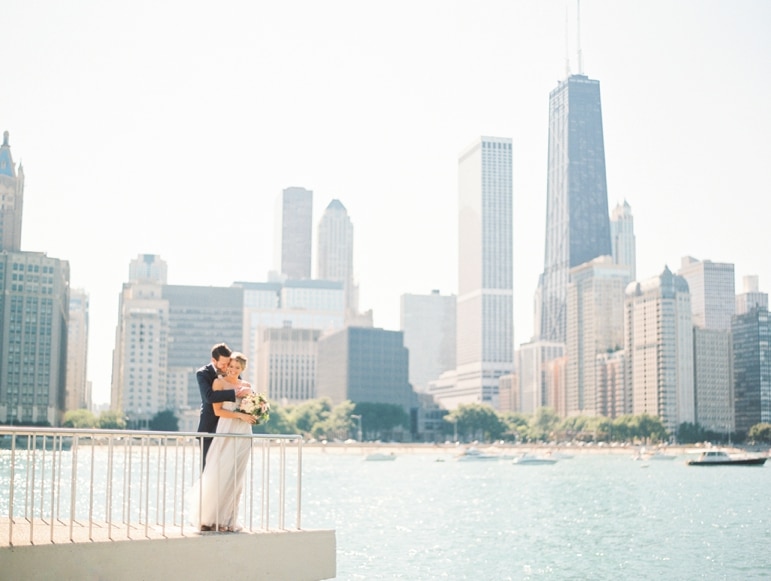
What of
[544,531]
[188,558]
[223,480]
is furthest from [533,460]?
[188,558]

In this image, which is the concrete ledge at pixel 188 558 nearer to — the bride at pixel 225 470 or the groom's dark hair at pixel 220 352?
the bride at pixel 225 470

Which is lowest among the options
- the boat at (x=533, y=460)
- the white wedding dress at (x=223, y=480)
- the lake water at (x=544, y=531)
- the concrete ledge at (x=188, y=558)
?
the boat at (x=533, y=460)

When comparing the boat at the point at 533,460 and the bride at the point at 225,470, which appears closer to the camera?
the bride at the point at 225,470

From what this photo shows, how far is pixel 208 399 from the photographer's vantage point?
15.0 meters

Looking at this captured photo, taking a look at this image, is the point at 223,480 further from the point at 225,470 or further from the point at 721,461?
the point at 721,461

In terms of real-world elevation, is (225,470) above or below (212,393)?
below

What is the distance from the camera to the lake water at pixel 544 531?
37812 mm

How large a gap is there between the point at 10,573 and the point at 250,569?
3050 millimetres

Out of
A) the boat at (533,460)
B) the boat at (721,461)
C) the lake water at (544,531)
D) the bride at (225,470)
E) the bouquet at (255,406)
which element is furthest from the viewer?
the boat at (533,460)

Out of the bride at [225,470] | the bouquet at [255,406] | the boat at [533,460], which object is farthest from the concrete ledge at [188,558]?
the boat at [533,460]

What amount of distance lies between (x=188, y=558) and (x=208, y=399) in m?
2.27

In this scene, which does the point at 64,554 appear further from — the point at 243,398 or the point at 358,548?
the point at 358,548

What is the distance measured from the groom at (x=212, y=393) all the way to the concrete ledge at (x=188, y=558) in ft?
4.46

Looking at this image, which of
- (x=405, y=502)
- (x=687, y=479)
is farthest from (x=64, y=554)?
(x=687, y=479)
